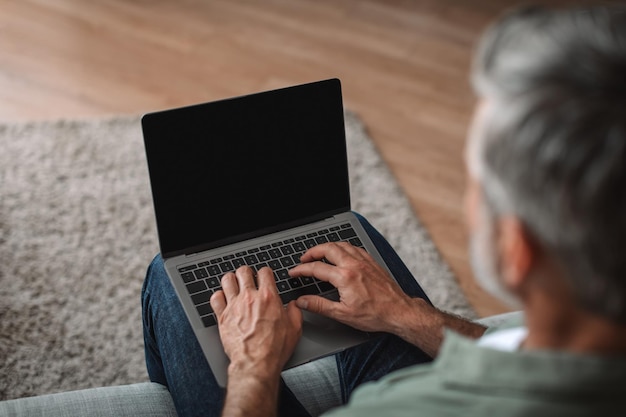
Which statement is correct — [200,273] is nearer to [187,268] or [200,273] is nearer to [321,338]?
[187,268]

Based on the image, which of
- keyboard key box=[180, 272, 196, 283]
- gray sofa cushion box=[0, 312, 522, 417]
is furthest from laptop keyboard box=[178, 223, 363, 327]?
gray sofa cushion box=[0, 312, 522, 417]

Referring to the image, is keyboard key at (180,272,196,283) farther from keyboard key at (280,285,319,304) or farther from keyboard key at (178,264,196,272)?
keyboard key at (280,285,319,304)

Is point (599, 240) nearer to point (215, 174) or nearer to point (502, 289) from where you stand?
point (502, 289)

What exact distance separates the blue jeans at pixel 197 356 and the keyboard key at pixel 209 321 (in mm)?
26

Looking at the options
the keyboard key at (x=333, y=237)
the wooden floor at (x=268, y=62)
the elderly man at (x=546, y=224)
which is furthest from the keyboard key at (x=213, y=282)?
the wooden floor at (x=268, y=62)

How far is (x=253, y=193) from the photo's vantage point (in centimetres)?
127

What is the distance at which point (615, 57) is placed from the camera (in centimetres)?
63

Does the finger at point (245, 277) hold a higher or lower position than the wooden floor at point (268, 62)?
lower

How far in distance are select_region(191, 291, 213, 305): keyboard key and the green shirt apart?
43cm

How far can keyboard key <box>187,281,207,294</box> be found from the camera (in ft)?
3.91

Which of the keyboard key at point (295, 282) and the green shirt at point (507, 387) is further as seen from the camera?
the keyboard key at point (295, 282)

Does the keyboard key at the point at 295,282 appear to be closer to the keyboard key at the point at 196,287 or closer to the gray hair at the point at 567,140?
the keyboard key at the point at 196,287

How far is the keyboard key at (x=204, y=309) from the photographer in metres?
1.17

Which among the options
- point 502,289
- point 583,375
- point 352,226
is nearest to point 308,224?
point 352,226
